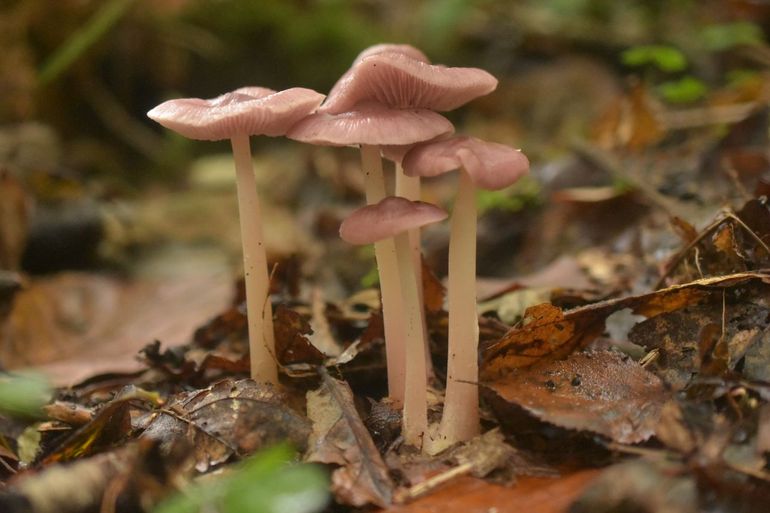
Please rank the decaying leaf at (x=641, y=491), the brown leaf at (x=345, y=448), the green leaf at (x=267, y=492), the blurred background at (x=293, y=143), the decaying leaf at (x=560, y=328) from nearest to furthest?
1. the green leaf at (x=267, y=492)
2. the decaying leaf at (x=641, y=491)
3. the brown leaf at (x=345, y=448)
4. the decaying leaf at (x=560, y=328)
5. the blurred background at (x=293, y=143)

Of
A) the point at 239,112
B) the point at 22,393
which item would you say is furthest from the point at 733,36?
the point at 22,393

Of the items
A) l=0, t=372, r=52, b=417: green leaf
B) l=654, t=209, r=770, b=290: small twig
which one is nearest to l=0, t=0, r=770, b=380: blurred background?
l=654, t=209, r=770, b=290: small twig

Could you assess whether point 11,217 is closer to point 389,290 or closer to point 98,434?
point 98,434

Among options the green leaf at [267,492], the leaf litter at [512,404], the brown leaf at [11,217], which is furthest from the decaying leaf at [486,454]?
Answer: the brown leaf at [11,217]

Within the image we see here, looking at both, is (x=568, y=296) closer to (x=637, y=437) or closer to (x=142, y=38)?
(x=637, y=437)

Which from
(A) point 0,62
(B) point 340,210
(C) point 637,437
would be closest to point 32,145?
(A) point 0,62

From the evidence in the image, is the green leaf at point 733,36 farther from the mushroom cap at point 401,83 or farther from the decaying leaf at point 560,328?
the mushroom cap at point 401,83

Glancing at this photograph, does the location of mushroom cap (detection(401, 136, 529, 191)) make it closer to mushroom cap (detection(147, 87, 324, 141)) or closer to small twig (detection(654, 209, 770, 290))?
mushroom cap (detection(147, 87, 324, 141))
